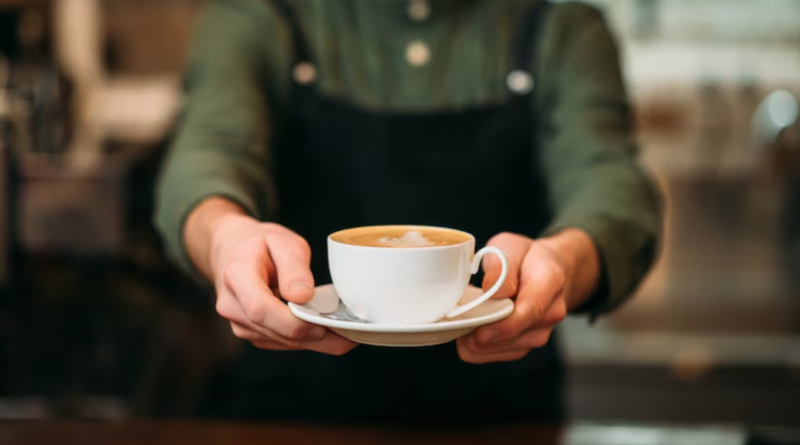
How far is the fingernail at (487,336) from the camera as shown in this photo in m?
0.42

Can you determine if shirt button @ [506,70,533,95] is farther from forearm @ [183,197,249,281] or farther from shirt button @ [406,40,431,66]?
forearm @ [183,197,249,281]

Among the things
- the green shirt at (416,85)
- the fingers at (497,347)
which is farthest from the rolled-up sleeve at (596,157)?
the fingers at (497,347)

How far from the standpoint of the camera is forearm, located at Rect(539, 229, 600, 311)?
511 mm

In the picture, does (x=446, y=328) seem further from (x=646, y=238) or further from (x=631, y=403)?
(x=631, y=403)

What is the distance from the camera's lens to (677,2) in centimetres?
163

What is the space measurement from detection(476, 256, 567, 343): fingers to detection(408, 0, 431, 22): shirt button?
0.43 metres

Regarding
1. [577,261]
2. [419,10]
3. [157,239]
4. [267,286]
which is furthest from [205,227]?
[157,239]

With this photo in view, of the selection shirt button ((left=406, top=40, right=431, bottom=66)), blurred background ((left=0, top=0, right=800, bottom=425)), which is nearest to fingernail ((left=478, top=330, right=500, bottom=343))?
shirt button ((left=406, top=40, right=431, bottom=66))

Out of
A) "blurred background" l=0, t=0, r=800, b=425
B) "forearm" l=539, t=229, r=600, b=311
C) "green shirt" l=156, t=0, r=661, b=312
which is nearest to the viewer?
"forearm" l=539, t=229, r=600, b=311

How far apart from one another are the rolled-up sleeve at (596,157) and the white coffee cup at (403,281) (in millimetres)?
147

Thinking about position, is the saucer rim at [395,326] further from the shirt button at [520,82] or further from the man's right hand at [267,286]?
the shirt button at [520,82]

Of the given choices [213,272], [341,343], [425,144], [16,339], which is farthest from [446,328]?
[16,339]

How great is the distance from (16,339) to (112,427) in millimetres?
657

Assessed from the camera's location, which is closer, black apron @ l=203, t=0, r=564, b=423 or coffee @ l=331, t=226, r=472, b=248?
coffee @ l=331, t=226, r=472, b=248
